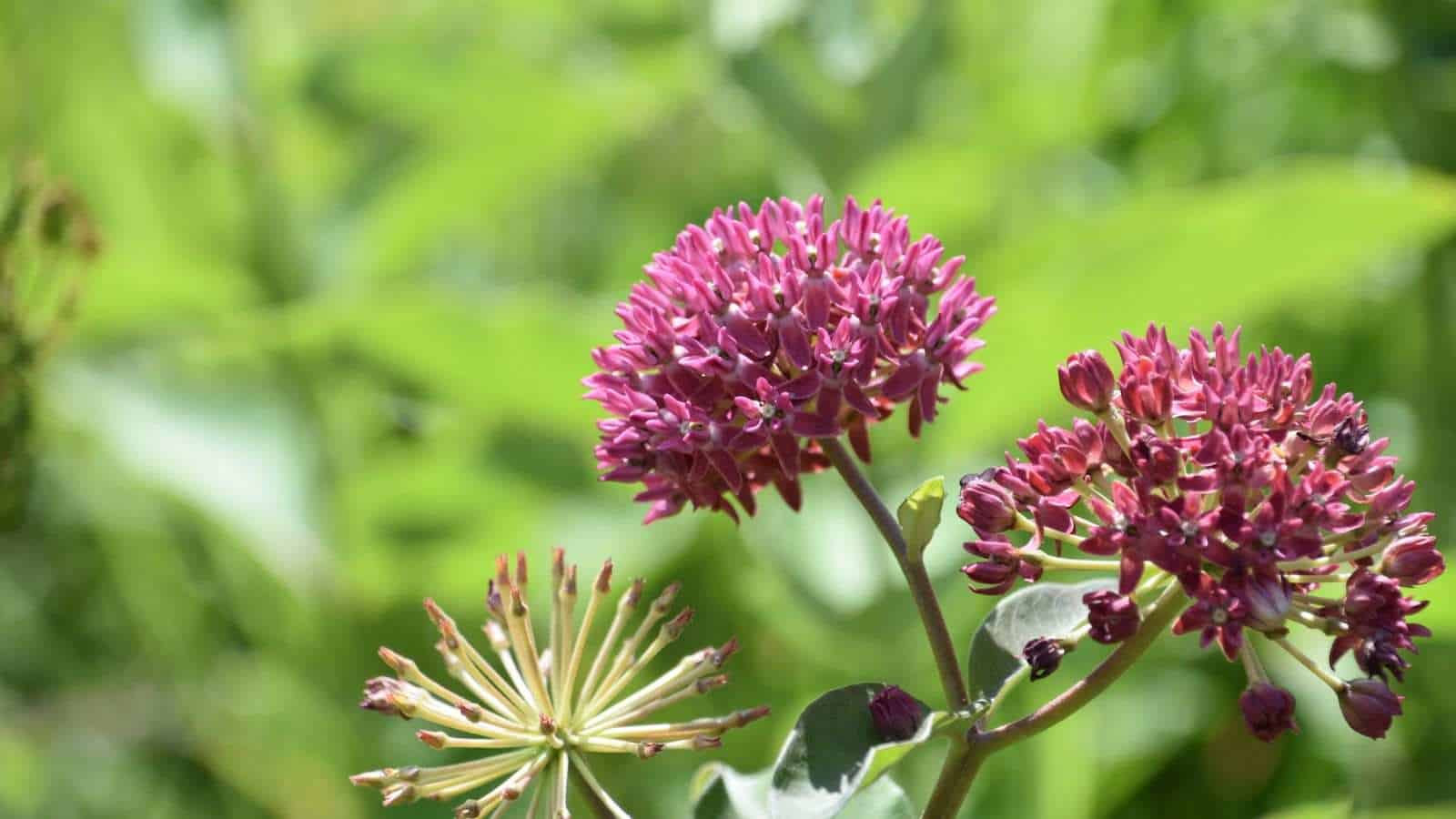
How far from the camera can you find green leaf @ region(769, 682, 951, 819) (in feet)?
3.47

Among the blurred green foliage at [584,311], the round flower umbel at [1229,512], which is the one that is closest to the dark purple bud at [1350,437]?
the round flower umbel at [1229,512]

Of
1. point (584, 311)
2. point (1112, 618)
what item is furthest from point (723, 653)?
point (584, 311)

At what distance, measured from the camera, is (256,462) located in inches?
115

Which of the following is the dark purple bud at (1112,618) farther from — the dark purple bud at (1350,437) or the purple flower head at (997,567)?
the dark purple bud at (1350,437)

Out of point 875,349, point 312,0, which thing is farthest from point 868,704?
point 312,0

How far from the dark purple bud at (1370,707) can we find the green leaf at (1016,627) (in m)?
0.20

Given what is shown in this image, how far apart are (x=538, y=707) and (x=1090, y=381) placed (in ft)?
1.62

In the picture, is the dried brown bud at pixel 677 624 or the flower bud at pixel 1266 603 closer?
the flower bud at pixel 1266 603

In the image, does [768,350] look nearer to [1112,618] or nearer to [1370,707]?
[1112,618]

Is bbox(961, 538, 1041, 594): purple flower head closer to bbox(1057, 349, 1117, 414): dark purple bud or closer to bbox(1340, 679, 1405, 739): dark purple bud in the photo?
bbox(1057, 349, 1117, 414): dark purple bud

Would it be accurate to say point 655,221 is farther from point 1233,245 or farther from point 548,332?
point 1233,245

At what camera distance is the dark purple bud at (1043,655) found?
1.07 metres

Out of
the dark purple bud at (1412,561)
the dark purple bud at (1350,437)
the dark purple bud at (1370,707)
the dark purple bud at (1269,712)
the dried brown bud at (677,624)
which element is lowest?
the dark purple bud at (1370,707)

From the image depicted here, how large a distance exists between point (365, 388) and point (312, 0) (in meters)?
1.90
